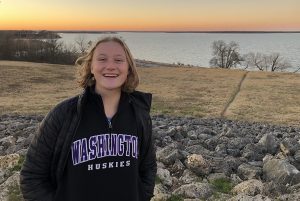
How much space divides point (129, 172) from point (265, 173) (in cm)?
457

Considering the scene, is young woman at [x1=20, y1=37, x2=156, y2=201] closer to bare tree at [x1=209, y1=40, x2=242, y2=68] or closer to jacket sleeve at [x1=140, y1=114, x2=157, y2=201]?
jacket sleeve at [x1=140, y1=114, x2=157, y2=201]

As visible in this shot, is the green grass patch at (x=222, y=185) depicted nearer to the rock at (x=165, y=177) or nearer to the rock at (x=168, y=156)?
the rock at (x=165, y=177)

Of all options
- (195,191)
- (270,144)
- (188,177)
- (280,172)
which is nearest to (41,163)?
(195,191)

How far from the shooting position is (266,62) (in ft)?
286

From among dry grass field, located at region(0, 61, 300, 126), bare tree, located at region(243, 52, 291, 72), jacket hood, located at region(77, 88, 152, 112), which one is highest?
jacket hood, located at region(77, 88, 152, 112)

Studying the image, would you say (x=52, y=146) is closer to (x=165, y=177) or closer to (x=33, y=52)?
(x=165, y=177)

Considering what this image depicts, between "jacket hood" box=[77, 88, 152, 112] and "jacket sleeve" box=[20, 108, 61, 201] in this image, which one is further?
"jacket hood" box=[77, 88, 152, 112]

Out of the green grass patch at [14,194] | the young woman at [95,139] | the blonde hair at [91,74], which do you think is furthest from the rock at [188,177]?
the blonde hair at [91,74]

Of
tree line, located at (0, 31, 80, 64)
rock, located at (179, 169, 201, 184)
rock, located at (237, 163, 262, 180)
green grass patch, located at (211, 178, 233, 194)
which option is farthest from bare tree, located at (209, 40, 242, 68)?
green grass patch, located at (211, 178, 233, 194)

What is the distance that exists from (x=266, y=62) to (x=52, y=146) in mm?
88073

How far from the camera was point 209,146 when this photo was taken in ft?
30.8

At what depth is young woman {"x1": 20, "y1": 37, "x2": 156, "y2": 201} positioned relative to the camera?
3.03 metres

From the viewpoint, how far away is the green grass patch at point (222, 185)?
252 inches

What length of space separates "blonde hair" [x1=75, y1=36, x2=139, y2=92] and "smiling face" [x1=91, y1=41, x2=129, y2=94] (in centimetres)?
4
